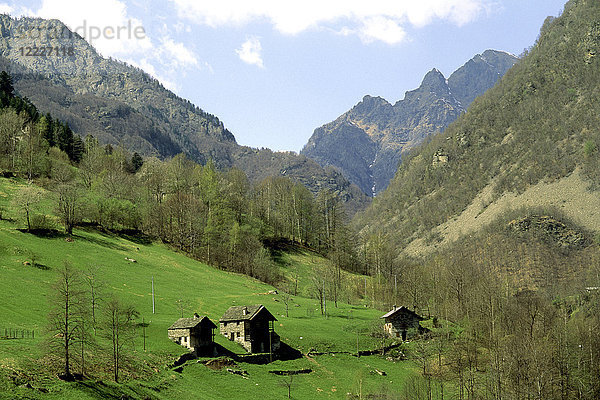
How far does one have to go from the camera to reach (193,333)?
7756cm

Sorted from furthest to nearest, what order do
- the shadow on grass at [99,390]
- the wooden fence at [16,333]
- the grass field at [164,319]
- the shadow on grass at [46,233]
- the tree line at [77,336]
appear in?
the shadow on grass at [46,233] < the wooden fence at [16,333] < the grass field at [164,319] < the tree line at [77,336] < the shadow on grass at [99,390]

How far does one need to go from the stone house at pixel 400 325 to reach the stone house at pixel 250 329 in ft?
94.0

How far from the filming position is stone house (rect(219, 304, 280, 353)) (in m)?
86.6

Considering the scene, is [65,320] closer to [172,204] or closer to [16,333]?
[16,333]

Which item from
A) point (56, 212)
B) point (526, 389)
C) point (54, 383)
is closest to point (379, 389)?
point (526, 389)

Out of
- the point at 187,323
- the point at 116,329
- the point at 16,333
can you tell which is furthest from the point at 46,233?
the point at 116,329

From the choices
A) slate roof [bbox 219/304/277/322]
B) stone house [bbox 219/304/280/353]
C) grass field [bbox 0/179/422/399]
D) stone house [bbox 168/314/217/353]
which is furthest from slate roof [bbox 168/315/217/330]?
stone house [bbox 219/304/280/353]

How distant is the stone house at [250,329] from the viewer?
284 ft

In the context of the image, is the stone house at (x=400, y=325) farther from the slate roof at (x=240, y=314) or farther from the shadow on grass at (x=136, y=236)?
the shadow on grass at (x=136, y=236)

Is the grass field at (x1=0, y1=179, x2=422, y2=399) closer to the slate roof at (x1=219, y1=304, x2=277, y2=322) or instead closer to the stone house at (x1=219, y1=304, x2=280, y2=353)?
the stone house at (x1=219, y1=304, x2=280, y2=353)

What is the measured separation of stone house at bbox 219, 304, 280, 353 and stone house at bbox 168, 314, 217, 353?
282 inches

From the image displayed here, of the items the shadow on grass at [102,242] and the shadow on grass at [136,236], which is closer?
the shadow on grass at [102,242]

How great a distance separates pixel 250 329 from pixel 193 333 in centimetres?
1168

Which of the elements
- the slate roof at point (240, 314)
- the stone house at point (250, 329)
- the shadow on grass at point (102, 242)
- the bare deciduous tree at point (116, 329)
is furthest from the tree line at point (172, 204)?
the bare deciduous tree at point (116, 329)
